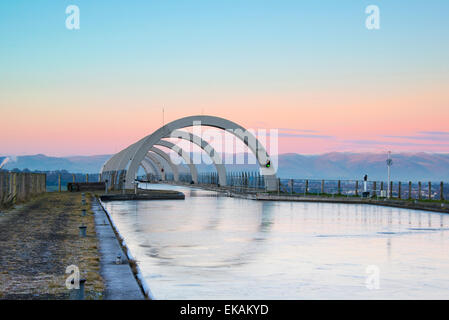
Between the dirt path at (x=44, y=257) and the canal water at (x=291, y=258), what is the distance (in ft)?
3.08

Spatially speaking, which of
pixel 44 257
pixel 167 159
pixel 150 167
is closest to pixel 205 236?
pixel 44 257

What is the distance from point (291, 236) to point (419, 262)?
4748 mm

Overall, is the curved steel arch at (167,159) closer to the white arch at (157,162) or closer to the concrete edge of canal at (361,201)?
the white arch at (157,162)

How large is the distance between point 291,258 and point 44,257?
4.53 metres

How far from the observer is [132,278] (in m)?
8.30

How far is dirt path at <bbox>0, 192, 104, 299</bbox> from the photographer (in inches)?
298

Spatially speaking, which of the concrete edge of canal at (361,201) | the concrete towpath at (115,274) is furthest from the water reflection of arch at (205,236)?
the concrete edge of canal at (361,201)

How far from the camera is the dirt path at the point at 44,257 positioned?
757 centimetres

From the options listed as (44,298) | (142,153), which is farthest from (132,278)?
(142,153)

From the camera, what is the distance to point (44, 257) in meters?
10.3

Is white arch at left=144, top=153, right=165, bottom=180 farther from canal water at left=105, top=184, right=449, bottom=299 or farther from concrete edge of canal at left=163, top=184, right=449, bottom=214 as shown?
canal water at left=105, top=184, right=449, bottom=299

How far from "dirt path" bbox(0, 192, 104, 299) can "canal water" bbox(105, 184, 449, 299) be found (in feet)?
3.08

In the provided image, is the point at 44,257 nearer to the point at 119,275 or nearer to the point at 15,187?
the point at 119,275
